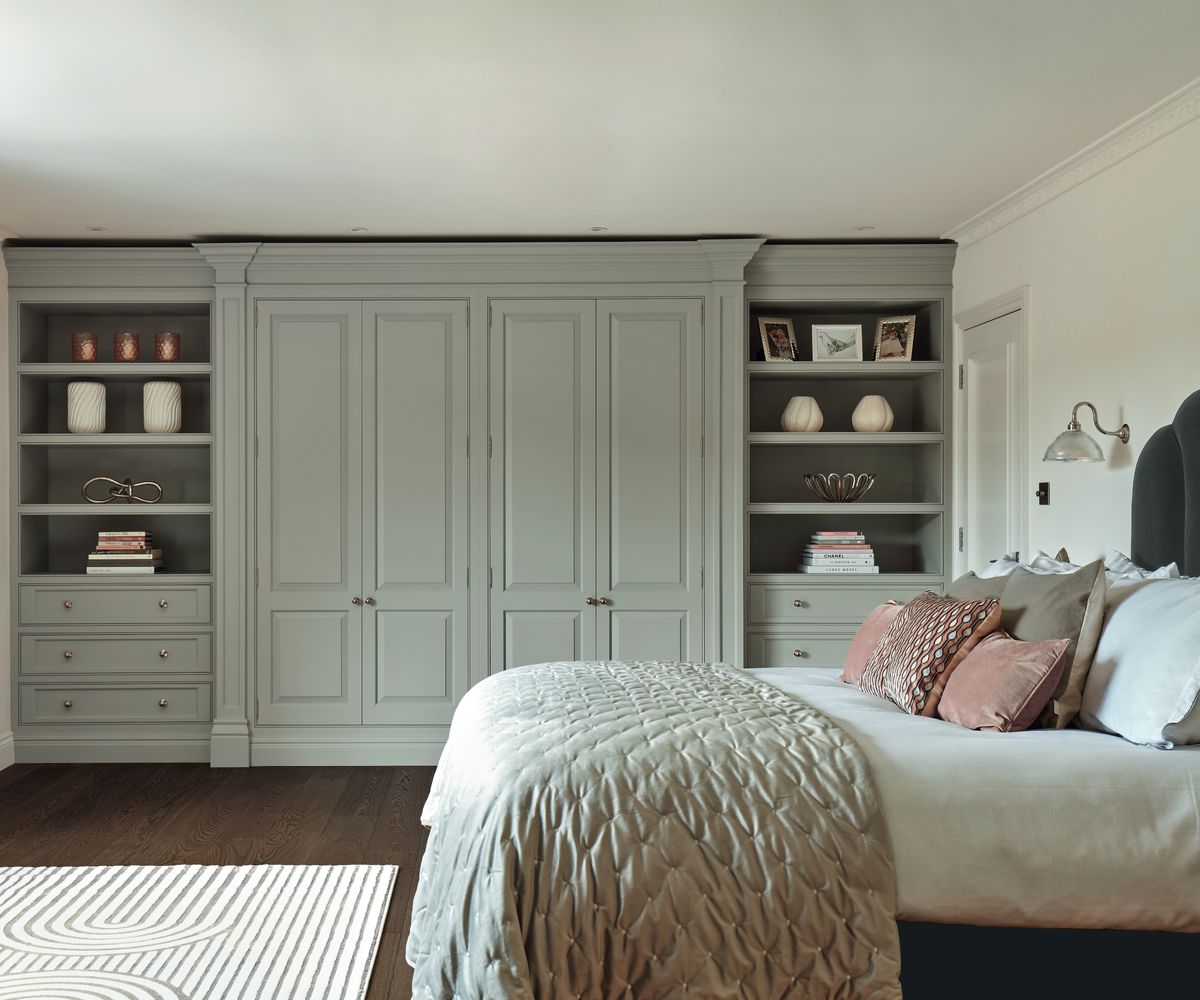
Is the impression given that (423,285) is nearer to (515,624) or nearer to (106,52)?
(515,624)

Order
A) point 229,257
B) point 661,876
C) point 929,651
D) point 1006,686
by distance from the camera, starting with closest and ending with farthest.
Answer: point 661,876, point 1006,686, point 929,651, point 229,257

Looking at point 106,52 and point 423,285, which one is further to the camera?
point 423,285

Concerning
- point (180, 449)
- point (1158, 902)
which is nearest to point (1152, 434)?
point (1158, 902)

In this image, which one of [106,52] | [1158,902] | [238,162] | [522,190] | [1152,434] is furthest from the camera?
[522,190]

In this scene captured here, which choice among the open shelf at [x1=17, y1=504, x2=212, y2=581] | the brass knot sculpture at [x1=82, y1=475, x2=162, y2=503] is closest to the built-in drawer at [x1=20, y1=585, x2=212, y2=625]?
the open shelf at [x1=17, y1=504, x2=212, y2=581]

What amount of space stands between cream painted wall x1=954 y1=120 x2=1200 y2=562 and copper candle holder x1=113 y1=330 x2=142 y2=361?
397 cm

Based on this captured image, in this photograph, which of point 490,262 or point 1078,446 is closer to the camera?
point 1078,446

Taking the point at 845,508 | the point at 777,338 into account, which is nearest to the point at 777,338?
the point at 777,338

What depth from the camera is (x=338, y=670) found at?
455cm

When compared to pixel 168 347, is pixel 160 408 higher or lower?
lower

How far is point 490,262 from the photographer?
453 centimetres

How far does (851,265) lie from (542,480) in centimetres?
177

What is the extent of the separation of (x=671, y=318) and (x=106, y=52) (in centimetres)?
260

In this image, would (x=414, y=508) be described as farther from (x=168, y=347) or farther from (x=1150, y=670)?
(x=1150, y=670)
